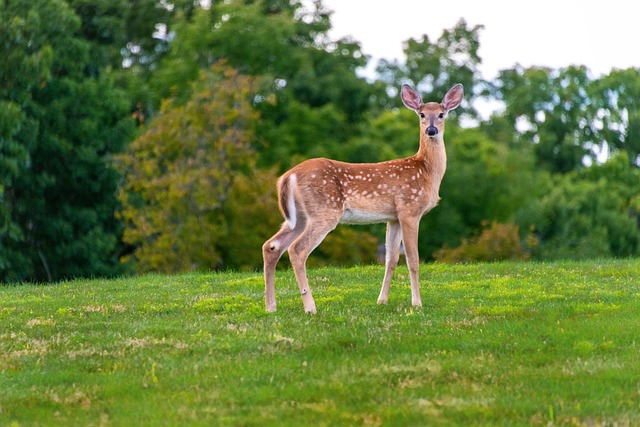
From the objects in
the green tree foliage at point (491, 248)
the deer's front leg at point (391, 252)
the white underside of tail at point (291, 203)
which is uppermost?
the white underside of tail at point (291, 203)

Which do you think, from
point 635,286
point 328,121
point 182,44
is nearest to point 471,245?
point 328,121

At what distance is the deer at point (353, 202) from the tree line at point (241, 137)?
2138 cm

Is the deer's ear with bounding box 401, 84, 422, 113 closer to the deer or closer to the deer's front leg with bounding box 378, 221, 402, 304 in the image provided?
the deer

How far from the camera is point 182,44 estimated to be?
153 ft

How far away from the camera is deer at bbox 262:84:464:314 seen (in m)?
12.8

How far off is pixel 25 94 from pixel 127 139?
14.7 feet

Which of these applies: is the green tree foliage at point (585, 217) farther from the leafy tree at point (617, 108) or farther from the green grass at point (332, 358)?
the green grass at point (332, 358)

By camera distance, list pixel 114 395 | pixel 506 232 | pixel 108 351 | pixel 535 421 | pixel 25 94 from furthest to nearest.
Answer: pixel 506 232 → pixel 25 94 → pixel 108 351 → pixel 114 395 → pixel 535 421

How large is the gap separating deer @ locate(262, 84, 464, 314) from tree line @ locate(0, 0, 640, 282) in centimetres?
2138

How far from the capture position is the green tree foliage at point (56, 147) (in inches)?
1379

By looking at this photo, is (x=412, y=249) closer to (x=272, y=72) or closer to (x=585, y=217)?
(x=272, y=72)

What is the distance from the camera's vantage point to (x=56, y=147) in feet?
118

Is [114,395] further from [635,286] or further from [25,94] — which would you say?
[25,94]

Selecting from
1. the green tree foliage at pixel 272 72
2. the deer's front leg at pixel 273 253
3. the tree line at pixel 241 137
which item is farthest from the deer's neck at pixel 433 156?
the green tree foliage at pixel 272 72
